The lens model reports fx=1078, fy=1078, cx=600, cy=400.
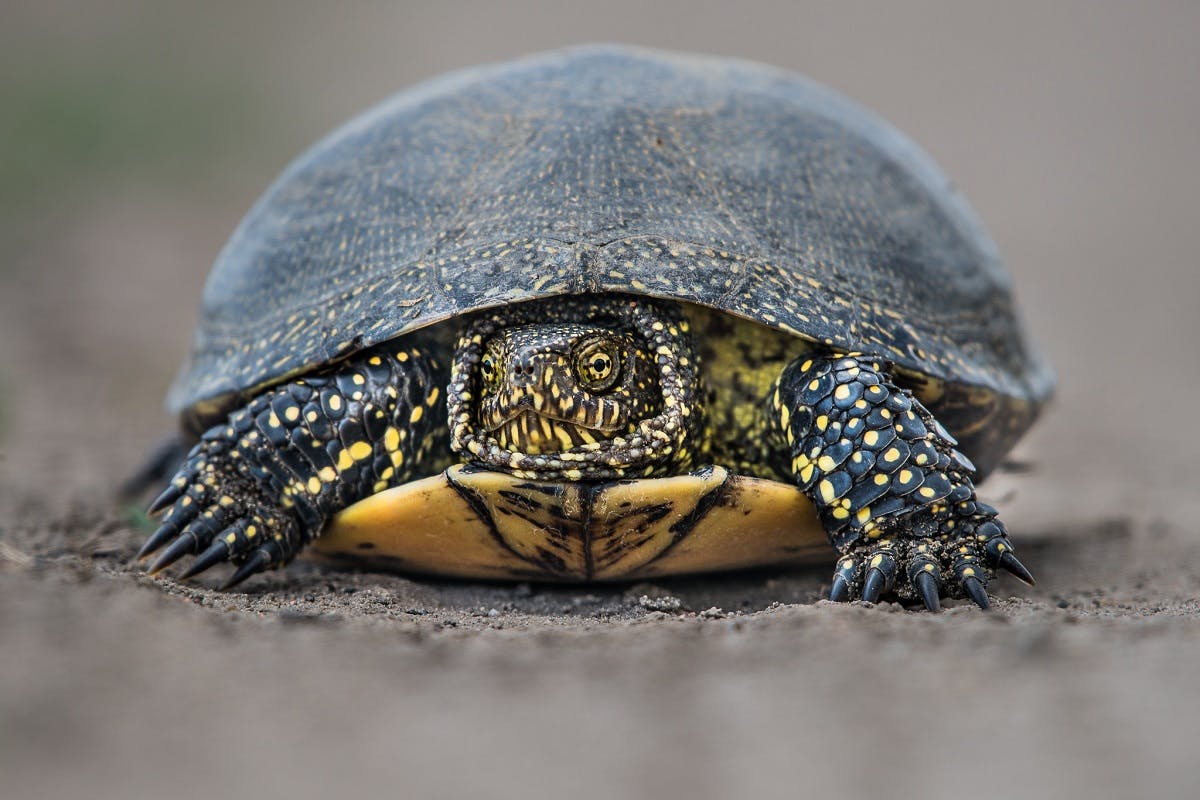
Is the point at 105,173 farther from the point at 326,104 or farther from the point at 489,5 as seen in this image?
the point at 489,5

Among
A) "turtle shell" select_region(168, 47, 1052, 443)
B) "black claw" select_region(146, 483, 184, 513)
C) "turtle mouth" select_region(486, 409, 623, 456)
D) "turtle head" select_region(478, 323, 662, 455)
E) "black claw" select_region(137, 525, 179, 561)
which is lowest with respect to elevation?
"black claw" select_region(137, 525, 179, 561)

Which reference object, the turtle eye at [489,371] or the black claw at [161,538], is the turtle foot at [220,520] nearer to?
the black claw at [161,538]

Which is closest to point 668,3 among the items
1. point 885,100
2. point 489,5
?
point 489,5

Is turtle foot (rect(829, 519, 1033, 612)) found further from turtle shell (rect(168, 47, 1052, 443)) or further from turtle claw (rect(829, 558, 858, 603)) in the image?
turtle shell (rect(168, 47, 1052, 443))

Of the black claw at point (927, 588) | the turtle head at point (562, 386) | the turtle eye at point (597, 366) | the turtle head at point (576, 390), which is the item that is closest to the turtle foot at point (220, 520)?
the turtle head at point (576, 390)

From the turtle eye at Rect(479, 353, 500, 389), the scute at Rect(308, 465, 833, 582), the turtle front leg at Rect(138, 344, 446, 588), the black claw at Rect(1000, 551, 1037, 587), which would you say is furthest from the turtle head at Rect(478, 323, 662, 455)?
the black claw at Rect(1000, 551, 1037, 587)

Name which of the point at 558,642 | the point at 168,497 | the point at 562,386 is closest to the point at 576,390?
the point at 562,386

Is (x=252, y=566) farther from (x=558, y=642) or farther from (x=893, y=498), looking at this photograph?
(x=893, y=498)
